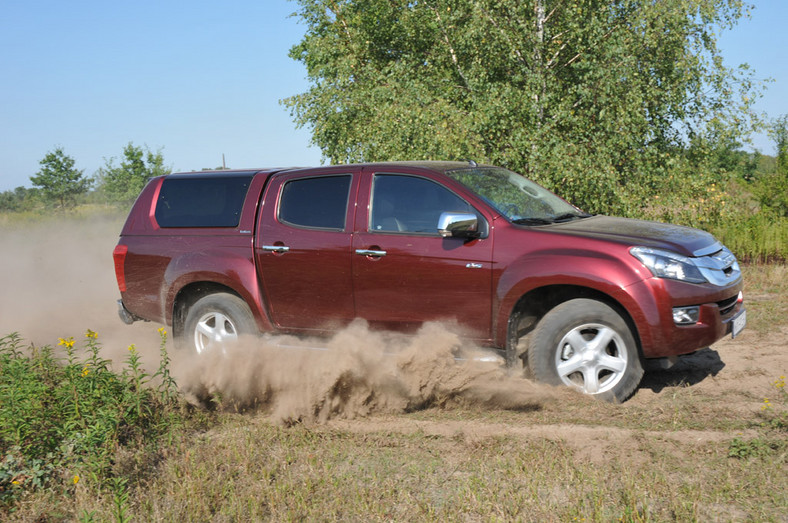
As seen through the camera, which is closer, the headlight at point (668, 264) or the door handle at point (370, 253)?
the headlight at point (668, 264)

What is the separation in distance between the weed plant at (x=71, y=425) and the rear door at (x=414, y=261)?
1775 mm

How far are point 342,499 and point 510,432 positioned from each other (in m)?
1.46

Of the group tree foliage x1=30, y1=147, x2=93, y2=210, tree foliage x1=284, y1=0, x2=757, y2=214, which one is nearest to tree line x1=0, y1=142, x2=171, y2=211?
tree foliage x1=30, y1=147, x2=93, y2=210

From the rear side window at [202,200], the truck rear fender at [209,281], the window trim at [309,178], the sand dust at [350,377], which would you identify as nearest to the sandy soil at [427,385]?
the sand dust at [350,377]

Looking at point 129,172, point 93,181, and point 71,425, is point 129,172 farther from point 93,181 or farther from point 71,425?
point 71,425

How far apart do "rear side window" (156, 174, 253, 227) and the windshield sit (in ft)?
6.92

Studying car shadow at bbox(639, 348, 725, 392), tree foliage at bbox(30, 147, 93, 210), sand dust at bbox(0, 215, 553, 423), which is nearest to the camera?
sand dust at bbox(0, 215, 553, 423)

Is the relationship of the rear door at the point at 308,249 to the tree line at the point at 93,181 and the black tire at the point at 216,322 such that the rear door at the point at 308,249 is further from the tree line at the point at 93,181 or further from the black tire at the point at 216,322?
the tree line at the point at 93,181

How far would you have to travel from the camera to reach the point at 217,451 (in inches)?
181

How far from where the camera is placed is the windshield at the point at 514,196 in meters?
5.60

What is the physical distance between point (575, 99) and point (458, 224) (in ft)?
27.8

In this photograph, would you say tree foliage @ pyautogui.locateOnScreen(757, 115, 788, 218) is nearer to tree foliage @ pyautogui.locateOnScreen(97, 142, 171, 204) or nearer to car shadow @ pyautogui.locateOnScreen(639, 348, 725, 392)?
car shadow @ pyautogui.locateOnScreen(639, 348, 725, 392)

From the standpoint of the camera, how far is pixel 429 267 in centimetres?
546

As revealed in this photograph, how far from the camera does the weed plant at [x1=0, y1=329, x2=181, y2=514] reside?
4164mm
